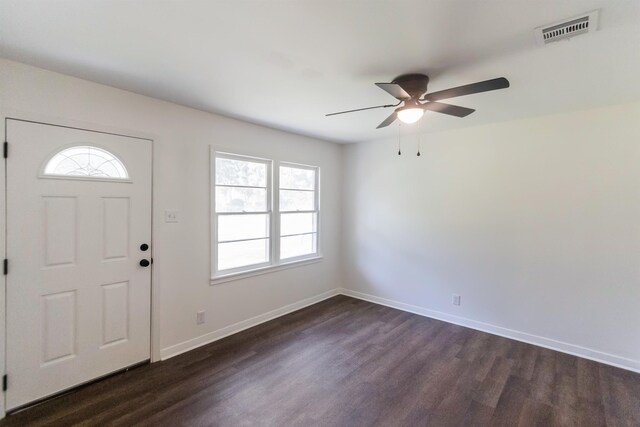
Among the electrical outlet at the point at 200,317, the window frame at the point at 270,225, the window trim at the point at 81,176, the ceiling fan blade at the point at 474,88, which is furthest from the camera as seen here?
the window frame at the point at 270,225

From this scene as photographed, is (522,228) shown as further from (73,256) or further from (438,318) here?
(73,256)

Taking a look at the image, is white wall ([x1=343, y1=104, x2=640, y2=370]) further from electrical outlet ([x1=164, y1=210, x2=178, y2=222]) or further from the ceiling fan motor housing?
electrical outlet ([x1=164, y1=210, x2=178, y2=222])

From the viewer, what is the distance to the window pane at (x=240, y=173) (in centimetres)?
339

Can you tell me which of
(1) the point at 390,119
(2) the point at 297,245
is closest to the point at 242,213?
(2) the point at 297,245

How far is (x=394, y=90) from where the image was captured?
6.73 ft

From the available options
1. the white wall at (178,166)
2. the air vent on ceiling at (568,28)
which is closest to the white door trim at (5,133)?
the white wall at (178,166)

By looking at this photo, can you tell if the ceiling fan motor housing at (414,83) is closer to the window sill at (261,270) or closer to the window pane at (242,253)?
the window pane at (242,253)

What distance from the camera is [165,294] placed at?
289 centimetres

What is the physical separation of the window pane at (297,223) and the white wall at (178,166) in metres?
0.66

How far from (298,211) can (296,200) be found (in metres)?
0.17

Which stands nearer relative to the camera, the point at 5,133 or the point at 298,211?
the point at 5,133

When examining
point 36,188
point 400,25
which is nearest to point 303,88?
point 400,25

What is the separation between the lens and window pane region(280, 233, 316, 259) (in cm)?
420

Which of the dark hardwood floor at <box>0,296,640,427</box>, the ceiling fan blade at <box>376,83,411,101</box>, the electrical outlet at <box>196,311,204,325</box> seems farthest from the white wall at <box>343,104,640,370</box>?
the electrical outlet at <box>196,311,204,325</box>
